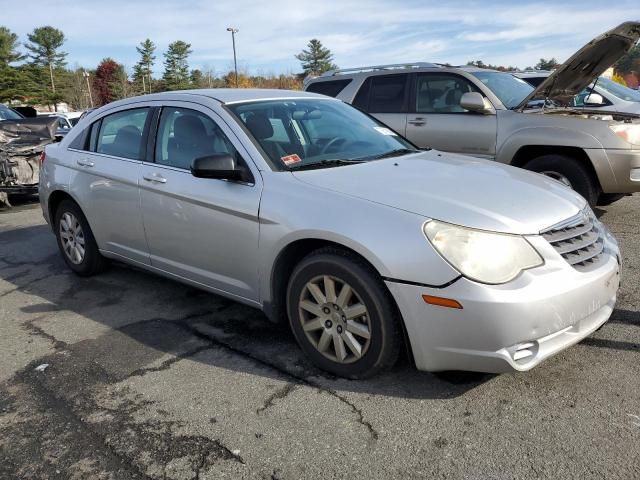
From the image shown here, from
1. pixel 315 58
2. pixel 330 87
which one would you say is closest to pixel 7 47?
pixel 315 58

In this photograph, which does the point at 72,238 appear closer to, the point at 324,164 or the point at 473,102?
the point at 324,164

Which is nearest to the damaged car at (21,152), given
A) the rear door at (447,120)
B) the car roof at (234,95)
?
→ the car roof at (234,95)

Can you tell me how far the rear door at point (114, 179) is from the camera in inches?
167

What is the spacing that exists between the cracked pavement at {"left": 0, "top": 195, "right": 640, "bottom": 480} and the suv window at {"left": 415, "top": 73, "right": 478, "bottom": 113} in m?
3.51

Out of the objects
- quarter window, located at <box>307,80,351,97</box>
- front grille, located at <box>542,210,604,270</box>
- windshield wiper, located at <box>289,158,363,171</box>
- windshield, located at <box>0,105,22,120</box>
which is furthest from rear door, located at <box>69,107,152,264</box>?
windshield, located at <box>0,105,22,120</box>

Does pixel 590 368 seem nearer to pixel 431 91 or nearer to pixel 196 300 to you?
pixel 196 300

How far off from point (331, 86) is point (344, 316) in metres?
5.54

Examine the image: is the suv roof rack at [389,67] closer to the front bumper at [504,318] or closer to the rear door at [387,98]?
the rear door at [387,98]

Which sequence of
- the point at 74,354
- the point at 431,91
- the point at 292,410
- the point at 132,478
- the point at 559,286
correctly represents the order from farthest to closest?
the point at 431,91 < the point at 74,354 < the point at 292,410 < the point at 559,286 < the point at 132,478

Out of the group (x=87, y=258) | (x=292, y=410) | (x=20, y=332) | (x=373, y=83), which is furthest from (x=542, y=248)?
(x=373, y=83)

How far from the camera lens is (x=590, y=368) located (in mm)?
3100

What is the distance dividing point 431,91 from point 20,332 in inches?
209

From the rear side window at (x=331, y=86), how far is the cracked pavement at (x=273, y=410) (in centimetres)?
464

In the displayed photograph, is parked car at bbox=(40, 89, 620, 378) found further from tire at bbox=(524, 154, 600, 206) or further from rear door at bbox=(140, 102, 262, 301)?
tire at bbox=(524, 154, 600, 206)
